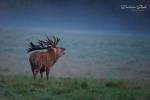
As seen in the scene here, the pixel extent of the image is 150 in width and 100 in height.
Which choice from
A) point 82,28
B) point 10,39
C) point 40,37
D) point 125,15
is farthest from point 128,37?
point 10,39

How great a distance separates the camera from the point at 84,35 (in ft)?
13.3

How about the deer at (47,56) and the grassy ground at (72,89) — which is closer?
the grassy ground at (72,89)

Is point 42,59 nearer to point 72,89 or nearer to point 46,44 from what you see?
point 46,44

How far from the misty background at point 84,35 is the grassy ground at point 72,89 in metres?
0.08

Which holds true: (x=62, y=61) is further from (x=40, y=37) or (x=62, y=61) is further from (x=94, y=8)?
(x=94, y=8)

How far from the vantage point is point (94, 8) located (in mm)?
4074

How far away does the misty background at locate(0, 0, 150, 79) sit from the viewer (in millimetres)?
3992

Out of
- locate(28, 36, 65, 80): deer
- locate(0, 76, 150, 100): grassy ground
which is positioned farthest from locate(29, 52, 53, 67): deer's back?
locate(0, 76, 150, 100): grassy ground

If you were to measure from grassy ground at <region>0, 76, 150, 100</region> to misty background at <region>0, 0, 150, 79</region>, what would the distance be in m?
0.08

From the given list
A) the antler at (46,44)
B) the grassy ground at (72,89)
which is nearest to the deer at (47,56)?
the antler at (46,44)

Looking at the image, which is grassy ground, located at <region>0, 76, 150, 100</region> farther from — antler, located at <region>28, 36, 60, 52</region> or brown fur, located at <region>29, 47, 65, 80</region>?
antler, located at <region>28, 36, 60, 52</region>

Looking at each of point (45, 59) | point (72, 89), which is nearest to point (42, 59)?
point (45, 59)

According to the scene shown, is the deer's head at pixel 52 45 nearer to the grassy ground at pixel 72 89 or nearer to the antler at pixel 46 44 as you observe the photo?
the antler at pixel 46 44

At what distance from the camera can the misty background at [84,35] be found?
399 centimetres
